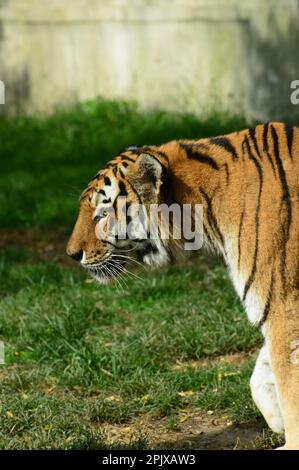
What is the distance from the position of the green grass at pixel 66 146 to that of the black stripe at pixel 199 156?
11.7 feet

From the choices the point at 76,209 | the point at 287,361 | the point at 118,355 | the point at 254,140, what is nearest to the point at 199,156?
the point at 254,140

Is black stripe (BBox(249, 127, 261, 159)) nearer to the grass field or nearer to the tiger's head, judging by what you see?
the tiger's head

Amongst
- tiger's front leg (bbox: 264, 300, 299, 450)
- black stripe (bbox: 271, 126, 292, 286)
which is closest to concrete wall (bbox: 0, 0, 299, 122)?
black stripe (bbox: 271, 126, 292, 286)

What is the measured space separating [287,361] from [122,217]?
84cm

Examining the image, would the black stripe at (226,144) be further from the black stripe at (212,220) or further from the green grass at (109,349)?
the green grass at (109,349)

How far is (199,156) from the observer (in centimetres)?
418

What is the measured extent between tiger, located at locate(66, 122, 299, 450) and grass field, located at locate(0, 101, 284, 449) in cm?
29

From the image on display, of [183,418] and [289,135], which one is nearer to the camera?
[289,135]

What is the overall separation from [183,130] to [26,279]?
3762 mm

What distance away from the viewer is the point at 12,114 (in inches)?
449

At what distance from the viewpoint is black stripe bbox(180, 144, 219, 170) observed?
4.14 meters

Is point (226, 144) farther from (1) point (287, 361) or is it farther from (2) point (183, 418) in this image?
(2) point (183, 418)

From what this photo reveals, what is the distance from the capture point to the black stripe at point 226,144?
4176mm

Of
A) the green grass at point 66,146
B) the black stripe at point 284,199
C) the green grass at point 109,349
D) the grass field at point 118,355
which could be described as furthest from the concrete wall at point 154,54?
the black stripe at point 284,199
